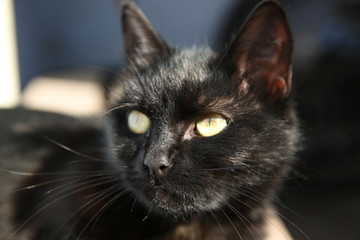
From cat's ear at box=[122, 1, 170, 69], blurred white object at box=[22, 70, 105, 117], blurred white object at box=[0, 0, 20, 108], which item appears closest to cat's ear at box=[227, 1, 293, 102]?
cat's ear at box=[122, 1, 170, 69]

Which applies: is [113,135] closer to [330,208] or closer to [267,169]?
[267,169]

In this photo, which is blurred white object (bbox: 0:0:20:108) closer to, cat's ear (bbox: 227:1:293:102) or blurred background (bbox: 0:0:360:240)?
blurred background (bbox: 0:0:360:240)

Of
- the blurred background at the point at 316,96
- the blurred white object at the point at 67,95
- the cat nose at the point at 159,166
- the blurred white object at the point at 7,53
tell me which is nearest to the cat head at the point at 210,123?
the cat nose at the point at 159,166

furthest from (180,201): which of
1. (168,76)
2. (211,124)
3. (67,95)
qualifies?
(67,95)

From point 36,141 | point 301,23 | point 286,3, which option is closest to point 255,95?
point 286,3

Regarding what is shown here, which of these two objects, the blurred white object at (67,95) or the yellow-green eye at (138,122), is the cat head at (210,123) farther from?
the blurred white object at (67,95)

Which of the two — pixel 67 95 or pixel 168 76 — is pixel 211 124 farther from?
pixel 67 95
